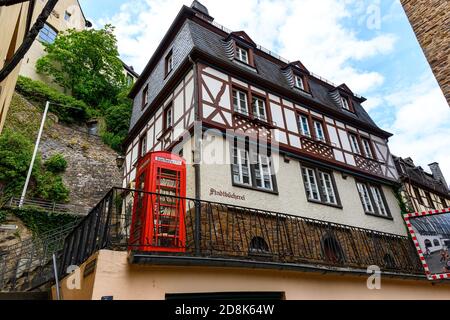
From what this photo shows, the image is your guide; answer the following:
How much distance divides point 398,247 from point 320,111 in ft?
21.8

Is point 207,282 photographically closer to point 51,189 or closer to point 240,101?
point 240,101

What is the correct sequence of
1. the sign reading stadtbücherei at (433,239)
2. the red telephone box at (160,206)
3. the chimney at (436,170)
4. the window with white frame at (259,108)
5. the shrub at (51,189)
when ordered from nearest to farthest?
the red telephone box at (160,206) → the sign reading stadtbücherei at (433,239) → the window with white frame at (259,108) → the shrub at (51,189) → the chimney at (436,170)

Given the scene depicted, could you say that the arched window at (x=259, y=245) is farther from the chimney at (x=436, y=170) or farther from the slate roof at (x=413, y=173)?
the chimney at (x=436, y=170)

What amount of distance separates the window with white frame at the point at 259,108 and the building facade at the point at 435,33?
540cm

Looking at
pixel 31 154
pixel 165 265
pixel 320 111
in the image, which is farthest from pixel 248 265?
pixel 31 154

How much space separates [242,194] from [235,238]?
60.6 inches

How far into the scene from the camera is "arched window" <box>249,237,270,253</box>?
8.56 m

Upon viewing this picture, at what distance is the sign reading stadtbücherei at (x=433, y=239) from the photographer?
8320 mm

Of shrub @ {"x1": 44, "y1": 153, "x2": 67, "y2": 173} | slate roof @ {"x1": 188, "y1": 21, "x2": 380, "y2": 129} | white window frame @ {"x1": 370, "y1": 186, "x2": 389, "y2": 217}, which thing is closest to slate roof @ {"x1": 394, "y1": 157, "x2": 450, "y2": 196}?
slate roof @ {"x1": 188, "y1": 21, "x2": 380, "y2": 129}

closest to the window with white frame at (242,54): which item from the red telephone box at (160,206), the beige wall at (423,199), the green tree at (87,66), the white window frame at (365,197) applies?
the red telephone box at (160,206)

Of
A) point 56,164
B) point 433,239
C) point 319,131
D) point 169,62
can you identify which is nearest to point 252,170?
point 319,131

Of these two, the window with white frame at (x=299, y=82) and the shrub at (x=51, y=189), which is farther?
the shrub at (x=51, y=189)

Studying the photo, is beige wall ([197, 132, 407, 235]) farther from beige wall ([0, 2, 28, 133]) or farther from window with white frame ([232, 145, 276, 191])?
beige wall ([0, 2, 28, 133])

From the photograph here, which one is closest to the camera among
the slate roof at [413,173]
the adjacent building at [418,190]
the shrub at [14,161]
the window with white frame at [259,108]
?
the window with white frame at [259,108]
